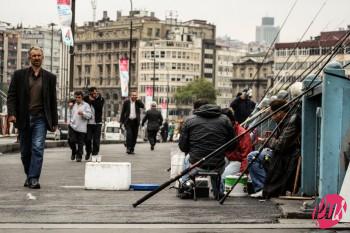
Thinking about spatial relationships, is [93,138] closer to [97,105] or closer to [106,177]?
[97,105]

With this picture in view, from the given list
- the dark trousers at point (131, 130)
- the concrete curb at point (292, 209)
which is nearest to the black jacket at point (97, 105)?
the dark trousers at point (131, 130)

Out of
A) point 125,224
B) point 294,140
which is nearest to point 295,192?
point 294,140

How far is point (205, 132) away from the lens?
13.2 m

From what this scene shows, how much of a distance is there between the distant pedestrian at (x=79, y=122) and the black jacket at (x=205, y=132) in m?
10.6

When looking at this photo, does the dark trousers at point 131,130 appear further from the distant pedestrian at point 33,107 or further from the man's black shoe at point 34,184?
the man's black shoe at point 34,184

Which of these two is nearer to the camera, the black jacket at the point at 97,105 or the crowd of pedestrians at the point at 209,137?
the crowd of pedestrians at the point at 209,137

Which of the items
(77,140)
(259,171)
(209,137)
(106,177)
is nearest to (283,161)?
(259,171)

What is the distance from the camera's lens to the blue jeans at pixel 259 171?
13141mm

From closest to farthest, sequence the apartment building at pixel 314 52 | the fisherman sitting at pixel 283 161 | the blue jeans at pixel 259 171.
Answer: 1. the fisherman sitting at pixel 283 161
2. the blue jeans at pixel 259 171
3. the apartment building at pixel 314 52

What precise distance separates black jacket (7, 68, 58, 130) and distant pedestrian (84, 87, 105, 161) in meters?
10.1

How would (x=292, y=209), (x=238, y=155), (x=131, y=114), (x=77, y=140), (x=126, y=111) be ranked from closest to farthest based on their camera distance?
(x=292, y=209)
(x=238, y=155)
(x=77, y=140)
(x=131, y=114)
(x=126, y=111)

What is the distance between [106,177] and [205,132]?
1780 millimetres

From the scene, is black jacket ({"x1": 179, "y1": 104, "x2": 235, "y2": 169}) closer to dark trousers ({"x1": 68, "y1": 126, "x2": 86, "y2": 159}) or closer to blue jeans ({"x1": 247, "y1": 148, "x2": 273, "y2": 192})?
blue jeans ({"x1": 247, "y1": 148, "x2": 273, "y2": 192})

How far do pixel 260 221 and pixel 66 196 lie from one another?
3734mm
